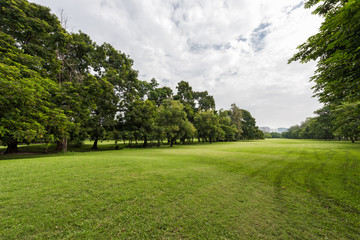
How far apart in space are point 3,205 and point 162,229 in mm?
4216

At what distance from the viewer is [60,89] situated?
41.7ft

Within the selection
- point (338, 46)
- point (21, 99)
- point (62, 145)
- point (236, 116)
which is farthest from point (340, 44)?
point (236, 116)

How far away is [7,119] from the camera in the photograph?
8.87 m

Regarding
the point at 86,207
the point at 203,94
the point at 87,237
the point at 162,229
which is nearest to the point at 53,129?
the point at 86,207

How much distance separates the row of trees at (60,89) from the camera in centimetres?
949

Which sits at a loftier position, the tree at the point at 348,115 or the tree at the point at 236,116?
the tree at the point at 236,116

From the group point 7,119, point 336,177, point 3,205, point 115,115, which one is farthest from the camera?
point 115,115

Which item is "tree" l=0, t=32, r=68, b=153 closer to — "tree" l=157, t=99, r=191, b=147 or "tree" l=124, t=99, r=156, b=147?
"tree" l=124, t=99, r=156, b=147

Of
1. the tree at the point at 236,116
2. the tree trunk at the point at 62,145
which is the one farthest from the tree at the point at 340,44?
the tree at the point at 236,116

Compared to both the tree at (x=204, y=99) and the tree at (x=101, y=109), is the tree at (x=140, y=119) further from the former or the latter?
the tree at (x=204, y=99)

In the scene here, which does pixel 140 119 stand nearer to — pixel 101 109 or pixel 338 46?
pixel 101 109

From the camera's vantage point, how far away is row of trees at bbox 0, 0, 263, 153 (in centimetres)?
949

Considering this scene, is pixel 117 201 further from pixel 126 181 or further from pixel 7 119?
pixel 7 119

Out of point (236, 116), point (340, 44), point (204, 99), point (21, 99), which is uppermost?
point (204, 99)
